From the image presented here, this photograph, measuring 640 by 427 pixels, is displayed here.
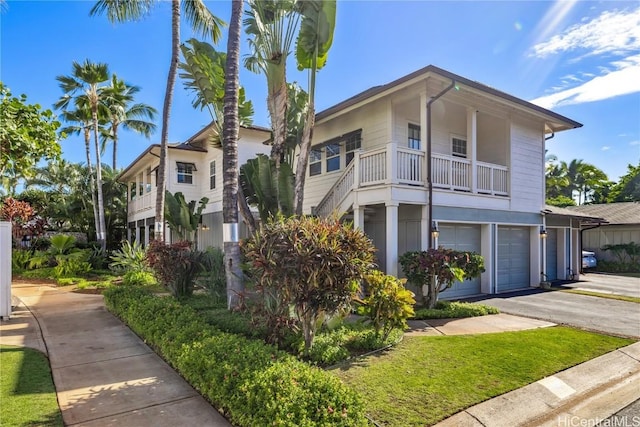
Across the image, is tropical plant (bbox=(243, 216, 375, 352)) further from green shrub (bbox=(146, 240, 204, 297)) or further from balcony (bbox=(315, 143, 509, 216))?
balcony (bbox=(315, 143, 509, 216))

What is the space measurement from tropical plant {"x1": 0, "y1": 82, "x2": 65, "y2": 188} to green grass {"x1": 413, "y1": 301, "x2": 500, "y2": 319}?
7.60 meters

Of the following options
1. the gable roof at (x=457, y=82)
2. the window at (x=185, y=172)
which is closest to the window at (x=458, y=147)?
the gable roof at (x=457, y=82)

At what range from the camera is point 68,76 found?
818 inches

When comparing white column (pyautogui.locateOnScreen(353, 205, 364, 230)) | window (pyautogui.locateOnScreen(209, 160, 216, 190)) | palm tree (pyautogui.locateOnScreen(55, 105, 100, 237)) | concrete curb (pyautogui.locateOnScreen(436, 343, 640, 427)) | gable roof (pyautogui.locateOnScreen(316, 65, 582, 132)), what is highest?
palm tree (pyautogui.locateOnScreen(55, 105, 100, 237))

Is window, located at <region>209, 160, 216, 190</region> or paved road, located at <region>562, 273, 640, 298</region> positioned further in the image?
window, located at <region>209, 160, 216, 190</region>

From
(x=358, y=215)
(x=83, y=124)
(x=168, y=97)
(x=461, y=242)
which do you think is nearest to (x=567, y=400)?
(x=358, y=215)

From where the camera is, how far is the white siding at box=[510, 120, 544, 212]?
13516 mm

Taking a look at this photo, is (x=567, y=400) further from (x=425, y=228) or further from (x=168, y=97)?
(x=168, y=97)

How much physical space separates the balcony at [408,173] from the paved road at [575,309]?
3.51 m

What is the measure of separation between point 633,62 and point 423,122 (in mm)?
7676

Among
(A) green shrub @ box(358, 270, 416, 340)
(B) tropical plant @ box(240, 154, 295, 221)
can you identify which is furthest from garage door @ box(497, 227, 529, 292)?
(A) green shrub @ box(358, 270, 416, 340)

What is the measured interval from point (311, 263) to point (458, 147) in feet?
35.4

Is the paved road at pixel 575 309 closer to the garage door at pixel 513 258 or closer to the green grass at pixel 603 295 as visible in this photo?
the green grass at pixel 603 295

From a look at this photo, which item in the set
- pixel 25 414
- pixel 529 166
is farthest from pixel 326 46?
pixel 529 166
